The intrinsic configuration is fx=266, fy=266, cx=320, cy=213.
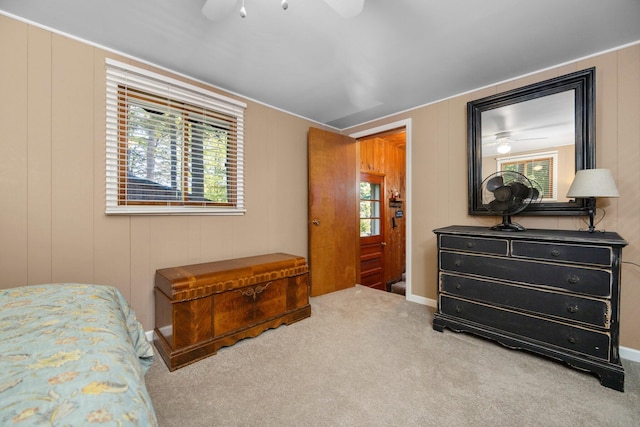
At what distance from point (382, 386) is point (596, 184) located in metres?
2.05

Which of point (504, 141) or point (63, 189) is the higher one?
point (504, 141)

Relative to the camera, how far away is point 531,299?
1.97 m

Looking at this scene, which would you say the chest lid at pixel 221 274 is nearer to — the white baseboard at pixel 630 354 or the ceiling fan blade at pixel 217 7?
the ceiling fan blade at pixel 217 7

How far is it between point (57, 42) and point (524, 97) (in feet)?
12.5

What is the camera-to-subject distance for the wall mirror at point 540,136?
2168 millimetres

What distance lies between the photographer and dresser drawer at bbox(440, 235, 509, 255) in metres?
2.12

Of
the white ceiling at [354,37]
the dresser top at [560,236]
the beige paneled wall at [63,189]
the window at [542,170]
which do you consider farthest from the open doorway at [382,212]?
the beige paneled wall at [63,189]

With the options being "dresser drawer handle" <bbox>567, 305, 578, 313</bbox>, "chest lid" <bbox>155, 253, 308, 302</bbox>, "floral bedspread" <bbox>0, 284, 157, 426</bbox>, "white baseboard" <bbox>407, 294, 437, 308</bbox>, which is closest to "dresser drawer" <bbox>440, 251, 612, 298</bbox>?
"dresser drawer handle" <bbox>567, 305, 578, 313</bbox>

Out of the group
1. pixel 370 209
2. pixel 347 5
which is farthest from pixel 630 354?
pixel 370 209

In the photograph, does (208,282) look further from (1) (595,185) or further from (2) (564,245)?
(1) (595,185)

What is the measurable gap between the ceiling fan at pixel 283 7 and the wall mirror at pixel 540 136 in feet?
6.59

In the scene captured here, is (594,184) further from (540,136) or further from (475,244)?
(475,244)

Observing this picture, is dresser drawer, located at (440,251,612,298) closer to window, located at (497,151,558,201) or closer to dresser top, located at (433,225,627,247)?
dresser top, located at (433,225,627,247)

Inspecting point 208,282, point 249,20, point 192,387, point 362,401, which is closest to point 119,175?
point 208,282
